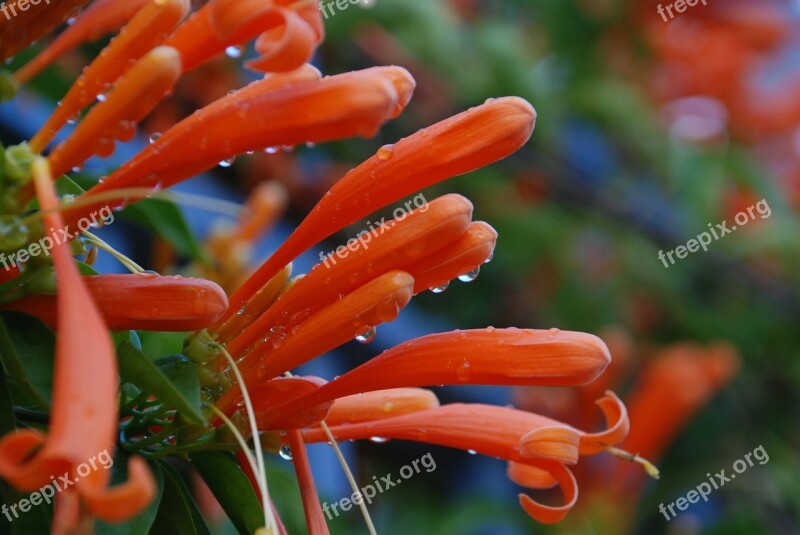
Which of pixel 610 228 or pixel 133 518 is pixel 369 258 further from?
pixel 610 228

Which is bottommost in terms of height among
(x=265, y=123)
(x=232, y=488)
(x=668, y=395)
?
(x=668, y=395)

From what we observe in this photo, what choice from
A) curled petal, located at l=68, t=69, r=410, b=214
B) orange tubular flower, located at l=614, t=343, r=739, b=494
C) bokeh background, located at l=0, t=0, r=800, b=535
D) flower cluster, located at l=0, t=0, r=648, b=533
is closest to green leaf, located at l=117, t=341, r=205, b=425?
flower cluster, located at l=0, t=0, r=648, b=533

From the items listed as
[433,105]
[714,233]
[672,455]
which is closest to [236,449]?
[433,105]

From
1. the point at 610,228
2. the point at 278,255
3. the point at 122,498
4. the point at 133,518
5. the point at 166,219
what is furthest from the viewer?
the point at 610,228

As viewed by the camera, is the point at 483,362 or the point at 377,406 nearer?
the point at 483,362

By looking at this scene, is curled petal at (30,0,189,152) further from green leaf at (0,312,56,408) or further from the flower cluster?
green leaf at (0,312,56,408)

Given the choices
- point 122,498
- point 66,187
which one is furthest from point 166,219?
point 122,498
